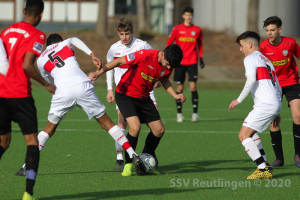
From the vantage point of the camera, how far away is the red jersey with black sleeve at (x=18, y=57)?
7.02 m

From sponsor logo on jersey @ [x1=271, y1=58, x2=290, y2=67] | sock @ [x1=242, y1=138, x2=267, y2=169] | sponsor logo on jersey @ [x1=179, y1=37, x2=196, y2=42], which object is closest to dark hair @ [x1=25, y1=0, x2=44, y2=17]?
sock @ [x1=242, y1=138, x2=267, y2=169]

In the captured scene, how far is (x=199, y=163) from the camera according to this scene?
1012 cm

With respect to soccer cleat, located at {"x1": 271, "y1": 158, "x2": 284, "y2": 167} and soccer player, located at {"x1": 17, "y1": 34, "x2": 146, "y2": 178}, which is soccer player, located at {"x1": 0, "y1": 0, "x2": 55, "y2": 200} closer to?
soccer player, located at {"x1": 17, "y1": 34, "x2": 146, "y2": 178}

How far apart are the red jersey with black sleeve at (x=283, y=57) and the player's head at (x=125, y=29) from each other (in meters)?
2.07

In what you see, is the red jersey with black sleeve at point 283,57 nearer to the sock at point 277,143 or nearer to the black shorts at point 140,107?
the sock at point 277,143

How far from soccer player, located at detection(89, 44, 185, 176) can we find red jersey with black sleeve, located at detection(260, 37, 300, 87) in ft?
5.95

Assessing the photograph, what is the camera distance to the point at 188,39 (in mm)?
16906

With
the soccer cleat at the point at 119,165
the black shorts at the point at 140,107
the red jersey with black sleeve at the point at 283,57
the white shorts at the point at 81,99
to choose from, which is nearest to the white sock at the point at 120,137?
the white shorts at the point at 81,99

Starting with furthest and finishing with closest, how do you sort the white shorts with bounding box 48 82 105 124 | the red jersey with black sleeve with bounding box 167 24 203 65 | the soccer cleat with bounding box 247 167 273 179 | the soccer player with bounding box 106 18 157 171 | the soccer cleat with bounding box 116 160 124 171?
1. the red jersey with black sleeve with bounding box 167 24 203 65
2. the soccer player with bounding box 106 18 157 171
3. the soccer cleat with bounding box 116 160 124 171
4. the soccer cleat with bounding box 247 167 273 179
5. the white shorts with bounding box 48 82 105 124

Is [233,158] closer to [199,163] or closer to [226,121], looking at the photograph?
[199,163]

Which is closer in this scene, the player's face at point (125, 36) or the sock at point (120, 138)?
the sock at point (120, 138)

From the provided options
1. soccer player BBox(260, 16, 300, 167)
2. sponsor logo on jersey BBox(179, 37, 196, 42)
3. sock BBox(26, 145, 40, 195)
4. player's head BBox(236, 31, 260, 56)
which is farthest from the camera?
sponsor logo on jersey BBox(179, 37, 196, 42)

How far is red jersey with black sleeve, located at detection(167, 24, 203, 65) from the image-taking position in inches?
659

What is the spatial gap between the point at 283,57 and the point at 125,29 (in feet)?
8.13
